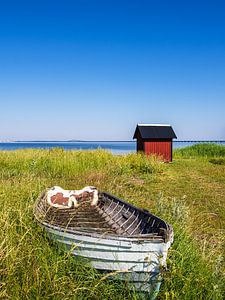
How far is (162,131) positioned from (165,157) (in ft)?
6.51

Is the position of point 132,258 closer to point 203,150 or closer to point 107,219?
point 107,219

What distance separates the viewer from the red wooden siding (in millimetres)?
25453

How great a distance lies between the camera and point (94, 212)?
8.08 meters

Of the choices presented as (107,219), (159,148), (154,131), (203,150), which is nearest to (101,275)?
(107,219)

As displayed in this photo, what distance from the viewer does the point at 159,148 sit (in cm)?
2572

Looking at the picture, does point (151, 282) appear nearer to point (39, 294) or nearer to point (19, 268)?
point (39, 294)

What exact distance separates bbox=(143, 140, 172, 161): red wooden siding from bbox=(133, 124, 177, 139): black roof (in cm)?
42

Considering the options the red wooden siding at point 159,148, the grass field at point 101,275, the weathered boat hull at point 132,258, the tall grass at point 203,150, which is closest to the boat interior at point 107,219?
the weathered boat hull at point 132,258

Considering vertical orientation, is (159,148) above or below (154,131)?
below

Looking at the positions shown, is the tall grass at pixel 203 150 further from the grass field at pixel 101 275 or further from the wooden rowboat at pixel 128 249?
the wooden rowboat at pixel 128 249

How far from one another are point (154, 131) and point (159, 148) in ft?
4.39

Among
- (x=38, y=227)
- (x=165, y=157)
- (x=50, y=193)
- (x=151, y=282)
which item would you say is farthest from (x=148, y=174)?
(x=151, y=282)

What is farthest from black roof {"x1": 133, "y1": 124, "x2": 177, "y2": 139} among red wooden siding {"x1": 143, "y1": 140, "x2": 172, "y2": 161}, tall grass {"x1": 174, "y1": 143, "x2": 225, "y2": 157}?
A: tall grass {"x1": 174, "y1": 143, "x2": 225, "y2": 157}

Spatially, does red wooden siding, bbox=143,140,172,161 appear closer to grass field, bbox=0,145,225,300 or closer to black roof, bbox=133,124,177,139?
black roof, bbox=133,124,177,139
